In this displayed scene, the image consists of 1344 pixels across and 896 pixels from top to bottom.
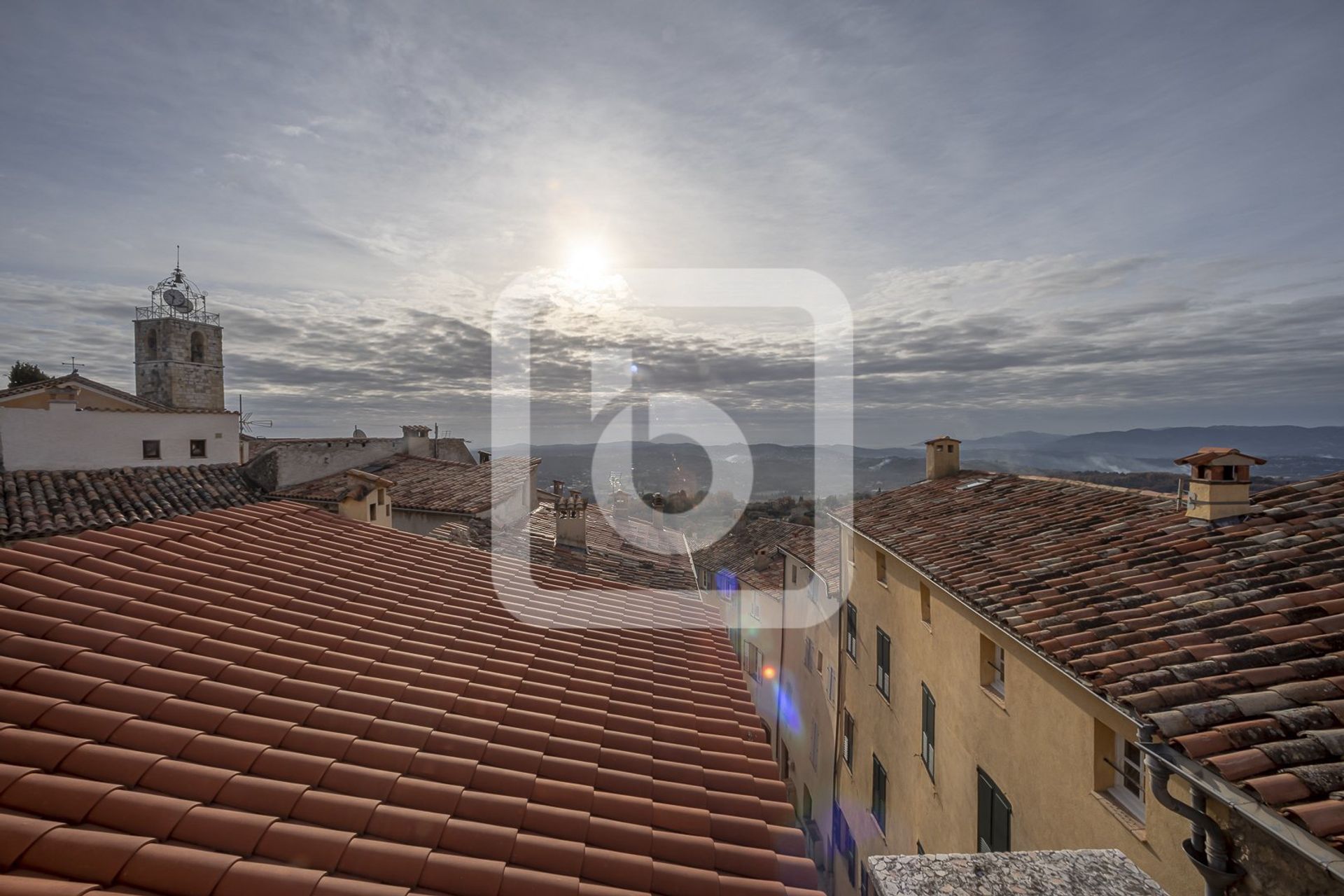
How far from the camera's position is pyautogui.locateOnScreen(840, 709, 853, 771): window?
15.8 meters

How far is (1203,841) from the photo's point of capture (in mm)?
4254

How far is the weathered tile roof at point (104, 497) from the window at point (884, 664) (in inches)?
476

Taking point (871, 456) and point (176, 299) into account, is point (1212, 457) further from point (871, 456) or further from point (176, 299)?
point (176, 299)

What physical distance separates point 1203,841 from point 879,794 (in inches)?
409

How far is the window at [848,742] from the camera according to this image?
15805 millimetres

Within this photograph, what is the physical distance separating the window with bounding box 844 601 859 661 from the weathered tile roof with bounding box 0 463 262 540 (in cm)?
1319

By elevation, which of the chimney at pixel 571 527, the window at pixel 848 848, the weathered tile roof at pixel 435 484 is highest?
the weathered tile roof at pixel 435 484

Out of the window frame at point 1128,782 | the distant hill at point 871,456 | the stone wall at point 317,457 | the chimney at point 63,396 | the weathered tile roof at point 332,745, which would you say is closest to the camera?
the weathered tile roof at point 332,745

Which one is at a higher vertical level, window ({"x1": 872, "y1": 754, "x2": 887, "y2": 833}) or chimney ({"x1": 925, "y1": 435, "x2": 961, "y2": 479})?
chimney ({"x1": 925, "y1": 435, "x2": 961, "y2": 479})

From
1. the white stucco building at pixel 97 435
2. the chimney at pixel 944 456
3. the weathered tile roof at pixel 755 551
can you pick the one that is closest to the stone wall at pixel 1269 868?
the weathered tile roof at pixel 755 551

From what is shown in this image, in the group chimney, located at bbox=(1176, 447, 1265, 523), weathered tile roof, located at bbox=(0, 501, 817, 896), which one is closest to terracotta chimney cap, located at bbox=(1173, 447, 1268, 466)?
chimney, located at bbox=(1176, 447, 1265, 523)

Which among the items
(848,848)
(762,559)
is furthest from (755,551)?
(848,848)

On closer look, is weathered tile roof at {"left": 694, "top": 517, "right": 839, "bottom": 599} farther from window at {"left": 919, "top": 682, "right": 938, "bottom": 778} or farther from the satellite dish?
the satellite dish

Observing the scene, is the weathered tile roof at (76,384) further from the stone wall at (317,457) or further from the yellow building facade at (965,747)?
the yellow building facade at (965,747)
